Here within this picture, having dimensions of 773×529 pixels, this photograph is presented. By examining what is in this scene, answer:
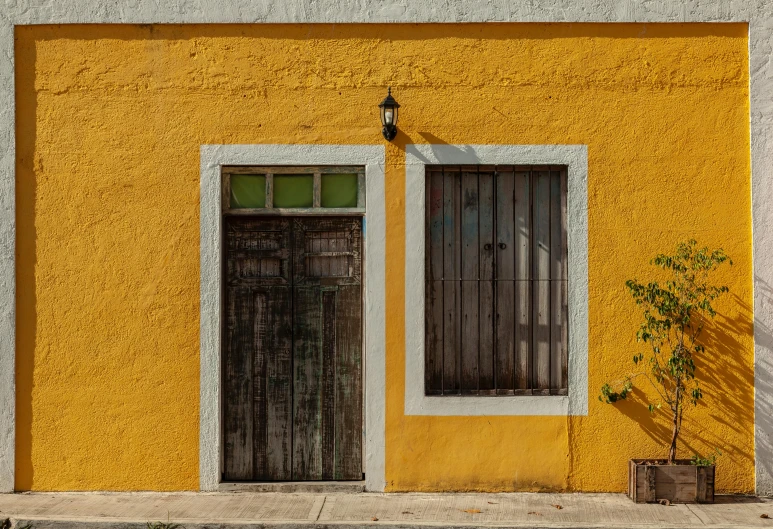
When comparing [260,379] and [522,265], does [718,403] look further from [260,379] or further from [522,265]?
[260,379]

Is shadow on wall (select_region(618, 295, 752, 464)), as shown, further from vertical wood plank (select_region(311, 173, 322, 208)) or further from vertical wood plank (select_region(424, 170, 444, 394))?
vertical wood plank (select_region(311, 173, 322, 208))

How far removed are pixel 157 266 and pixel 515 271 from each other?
2.90 m

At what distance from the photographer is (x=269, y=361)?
7.69m

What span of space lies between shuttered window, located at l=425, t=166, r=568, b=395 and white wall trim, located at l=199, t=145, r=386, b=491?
462mm

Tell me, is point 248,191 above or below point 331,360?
above

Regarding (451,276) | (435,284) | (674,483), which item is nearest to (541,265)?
(451,276)

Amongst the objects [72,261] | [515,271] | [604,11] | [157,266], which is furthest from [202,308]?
[604,11]

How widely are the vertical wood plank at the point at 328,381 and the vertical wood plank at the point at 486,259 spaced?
1.21 meters

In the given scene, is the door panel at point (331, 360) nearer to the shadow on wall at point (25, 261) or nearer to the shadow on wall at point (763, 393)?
the shadow on wall at point (25, 261)

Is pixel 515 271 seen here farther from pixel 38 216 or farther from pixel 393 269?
pixel 38 216

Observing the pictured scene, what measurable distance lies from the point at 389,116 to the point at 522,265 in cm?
163

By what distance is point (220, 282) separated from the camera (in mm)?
7566

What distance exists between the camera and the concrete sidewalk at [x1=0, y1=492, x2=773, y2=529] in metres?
6.69

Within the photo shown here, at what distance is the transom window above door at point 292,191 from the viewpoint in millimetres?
7672
